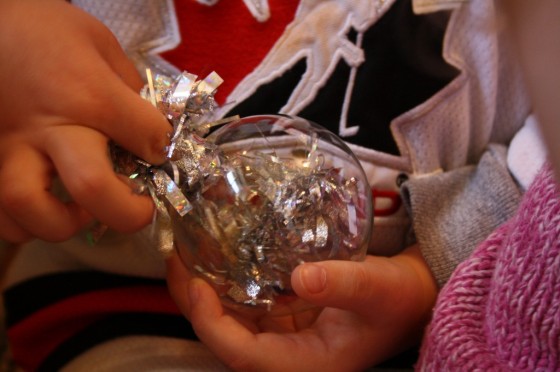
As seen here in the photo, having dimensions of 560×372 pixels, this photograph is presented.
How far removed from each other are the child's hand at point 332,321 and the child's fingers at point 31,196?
0.37 feet

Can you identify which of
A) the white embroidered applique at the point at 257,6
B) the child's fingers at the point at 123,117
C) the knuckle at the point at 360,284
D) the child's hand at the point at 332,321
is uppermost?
the white embroidered applique at the point at 257,6

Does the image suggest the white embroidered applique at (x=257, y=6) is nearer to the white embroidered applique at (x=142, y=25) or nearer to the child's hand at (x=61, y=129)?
the white embroidered applique at (x=142, y=25)

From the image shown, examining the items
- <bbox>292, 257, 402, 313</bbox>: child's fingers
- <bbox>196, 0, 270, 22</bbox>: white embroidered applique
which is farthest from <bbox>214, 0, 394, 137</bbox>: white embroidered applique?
<bbox>292, 257, 402, 313</bbox>: child's fingers

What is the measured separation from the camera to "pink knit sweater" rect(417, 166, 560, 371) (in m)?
0.37

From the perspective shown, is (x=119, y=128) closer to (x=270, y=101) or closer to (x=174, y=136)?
(x=174, y=136)

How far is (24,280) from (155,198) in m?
0.31

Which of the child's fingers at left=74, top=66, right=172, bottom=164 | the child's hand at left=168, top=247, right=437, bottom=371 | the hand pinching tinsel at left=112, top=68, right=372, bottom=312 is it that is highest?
the child's fingers at left=74, top=66, right=172, bottom=164

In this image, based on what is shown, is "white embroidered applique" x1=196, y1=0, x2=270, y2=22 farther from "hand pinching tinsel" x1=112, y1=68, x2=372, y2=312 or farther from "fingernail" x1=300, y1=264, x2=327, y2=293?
"fingernail" x1=300, y1=264, x2=327, y2=293

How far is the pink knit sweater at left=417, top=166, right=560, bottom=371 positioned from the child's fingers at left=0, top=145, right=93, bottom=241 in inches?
11.1

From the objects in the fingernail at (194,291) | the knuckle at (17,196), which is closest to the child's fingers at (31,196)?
the knuckle at (17,196)

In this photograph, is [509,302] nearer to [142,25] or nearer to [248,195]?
[248,195]

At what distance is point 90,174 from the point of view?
322 mm

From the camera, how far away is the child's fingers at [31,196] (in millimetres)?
333

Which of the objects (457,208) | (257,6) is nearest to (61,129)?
(257,6)
